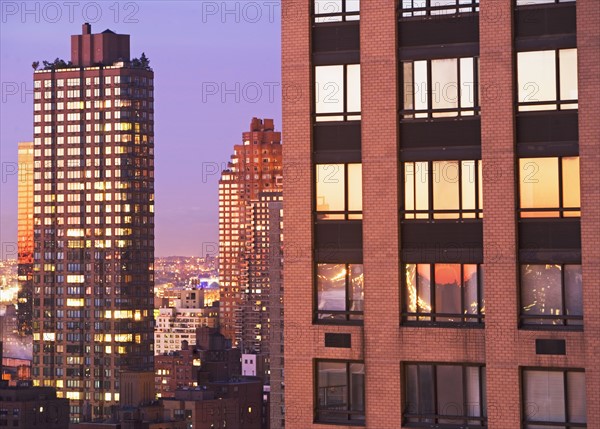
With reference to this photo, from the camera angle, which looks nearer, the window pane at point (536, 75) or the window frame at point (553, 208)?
the window frame at point (553, 208)

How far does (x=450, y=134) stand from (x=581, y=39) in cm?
333

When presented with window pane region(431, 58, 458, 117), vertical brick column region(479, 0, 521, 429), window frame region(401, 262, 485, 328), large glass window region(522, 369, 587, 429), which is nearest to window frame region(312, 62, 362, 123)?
window pane region(431, 58, 458, 117)

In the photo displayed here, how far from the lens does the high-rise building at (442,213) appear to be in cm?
3297

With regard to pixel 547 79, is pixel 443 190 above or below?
below

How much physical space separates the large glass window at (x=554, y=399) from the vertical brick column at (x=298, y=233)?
4751 mm

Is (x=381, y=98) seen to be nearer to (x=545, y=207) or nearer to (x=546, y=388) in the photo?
(x=545, y=207)

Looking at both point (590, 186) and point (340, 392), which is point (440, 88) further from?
point (340, 392)

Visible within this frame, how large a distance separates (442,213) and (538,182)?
6.90 feet

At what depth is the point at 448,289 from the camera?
112ft

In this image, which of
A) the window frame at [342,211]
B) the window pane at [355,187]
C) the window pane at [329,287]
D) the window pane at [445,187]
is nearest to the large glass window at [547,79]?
the window pane at [445,187]

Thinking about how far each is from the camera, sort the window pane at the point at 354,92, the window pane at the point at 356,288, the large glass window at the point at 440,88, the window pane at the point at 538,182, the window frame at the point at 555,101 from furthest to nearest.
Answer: the window pane at the point at 354,92 < the window pane at the point at 356,288 < the large glass window at the point at 440,88 < the window pane at the point at 538,182 < the window frame at the point at 555,101

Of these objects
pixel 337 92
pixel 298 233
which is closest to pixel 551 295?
pixel 298 233

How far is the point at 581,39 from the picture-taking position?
3278 centimetres

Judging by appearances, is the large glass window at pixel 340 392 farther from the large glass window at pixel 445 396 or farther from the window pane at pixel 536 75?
the window pane at pixel 536 75
